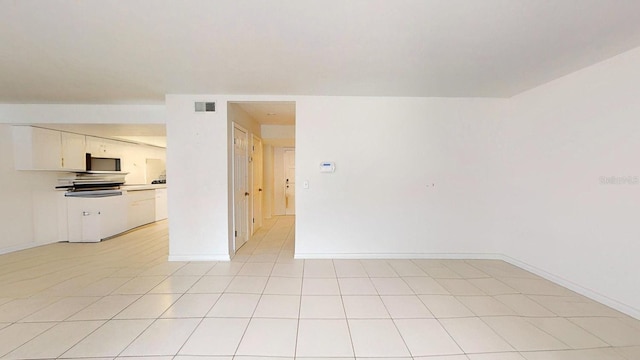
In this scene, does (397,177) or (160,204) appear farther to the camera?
(160,204)

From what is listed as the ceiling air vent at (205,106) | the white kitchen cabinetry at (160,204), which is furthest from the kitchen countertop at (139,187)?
the ceiling air vent at (205,106)

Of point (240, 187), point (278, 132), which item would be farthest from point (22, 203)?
point (278, 132)

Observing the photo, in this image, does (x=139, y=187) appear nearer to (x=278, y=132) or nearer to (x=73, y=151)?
(x=73, y=151)

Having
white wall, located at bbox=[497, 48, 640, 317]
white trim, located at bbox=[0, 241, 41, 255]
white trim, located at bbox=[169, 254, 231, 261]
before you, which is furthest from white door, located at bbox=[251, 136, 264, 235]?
white wall, located at bbox=[497, 48, 640, 317]

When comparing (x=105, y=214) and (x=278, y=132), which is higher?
(x=278, y=132)

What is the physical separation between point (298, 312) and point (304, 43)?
2.47m

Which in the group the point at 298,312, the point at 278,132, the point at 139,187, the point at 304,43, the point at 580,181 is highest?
the point at 304,43

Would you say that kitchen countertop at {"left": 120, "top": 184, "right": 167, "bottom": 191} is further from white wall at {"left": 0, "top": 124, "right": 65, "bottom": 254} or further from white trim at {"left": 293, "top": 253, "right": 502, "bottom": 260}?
white trim at {"left": 293, "top": 253, "right": 502, "bottom": 260}

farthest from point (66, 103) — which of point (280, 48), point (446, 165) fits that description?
point (446, 165)

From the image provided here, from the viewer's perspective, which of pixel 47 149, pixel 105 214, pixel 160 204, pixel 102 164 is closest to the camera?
pixel 47 149

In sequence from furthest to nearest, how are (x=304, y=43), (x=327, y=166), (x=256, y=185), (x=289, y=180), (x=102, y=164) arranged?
(x=289, y=180) → (x=256, y=185) → (x=102, y=164) → (x=327, y=166) → (x=304, y=43)

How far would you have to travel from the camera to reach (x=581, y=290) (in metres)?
2.66

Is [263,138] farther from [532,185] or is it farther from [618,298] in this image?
[618,298]

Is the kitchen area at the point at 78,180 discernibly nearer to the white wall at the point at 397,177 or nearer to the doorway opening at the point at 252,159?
the doorway opening at the point at 252,159
